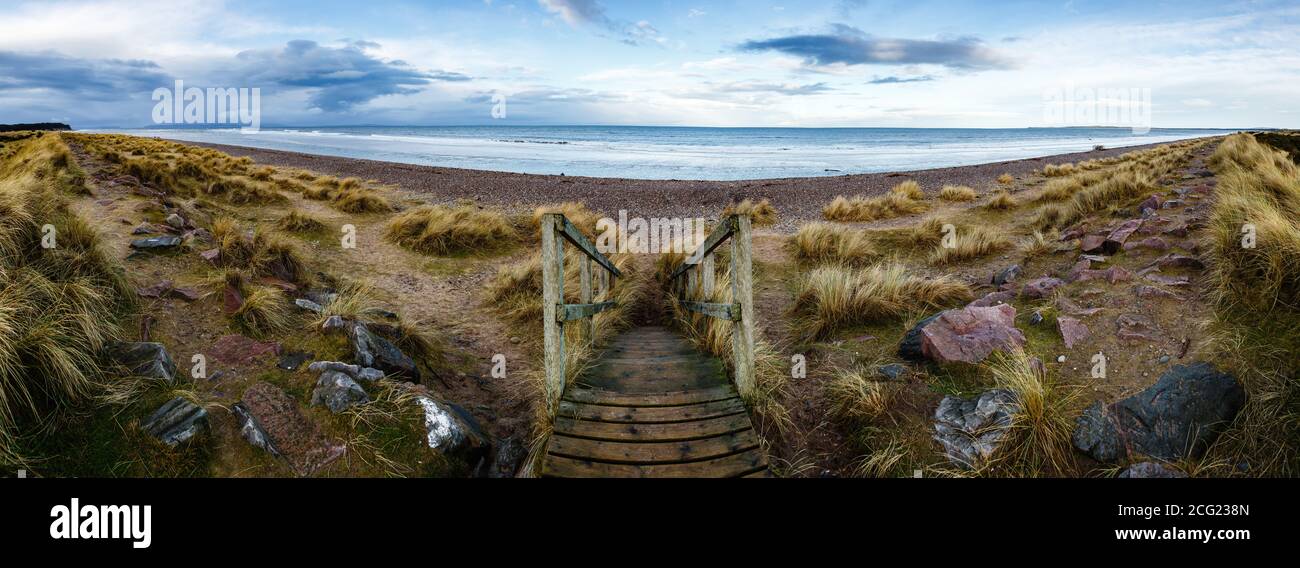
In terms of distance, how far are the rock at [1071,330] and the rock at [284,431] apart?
605 cm

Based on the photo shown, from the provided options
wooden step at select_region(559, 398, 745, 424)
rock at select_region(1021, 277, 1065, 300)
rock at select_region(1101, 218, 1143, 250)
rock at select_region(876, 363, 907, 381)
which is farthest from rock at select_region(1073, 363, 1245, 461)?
rock at select_region(1101, 218, 1143, 250)

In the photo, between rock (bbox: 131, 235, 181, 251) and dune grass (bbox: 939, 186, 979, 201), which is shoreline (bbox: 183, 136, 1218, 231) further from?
rock (bbox: 131, 235, 181, 251)

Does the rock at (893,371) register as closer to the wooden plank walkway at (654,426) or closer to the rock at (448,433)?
the wooden plank walkway at (654,426)

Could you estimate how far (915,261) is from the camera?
1055 cm

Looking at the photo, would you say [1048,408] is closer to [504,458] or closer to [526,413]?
[504,458]

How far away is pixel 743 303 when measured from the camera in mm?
4660

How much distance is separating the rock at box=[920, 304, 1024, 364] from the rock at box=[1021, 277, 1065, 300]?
962 millimetres

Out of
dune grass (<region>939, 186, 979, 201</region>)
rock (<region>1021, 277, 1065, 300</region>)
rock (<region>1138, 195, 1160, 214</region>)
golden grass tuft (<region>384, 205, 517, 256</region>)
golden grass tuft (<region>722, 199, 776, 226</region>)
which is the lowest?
rock (<region>1021, 277, 1065, 300</region>)

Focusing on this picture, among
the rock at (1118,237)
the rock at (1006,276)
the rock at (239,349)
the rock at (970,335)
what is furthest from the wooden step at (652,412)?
the rock at (1118,237)

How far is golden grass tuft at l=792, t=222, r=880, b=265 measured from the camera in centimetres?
1058

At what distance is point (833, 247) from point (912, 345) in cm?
596

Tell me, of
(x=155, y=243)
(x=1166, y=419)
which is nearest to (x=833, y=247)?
(x=1166, y=419)

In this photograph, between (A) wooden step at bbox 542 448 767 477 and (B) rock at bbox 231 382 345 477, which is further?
(B) rock at bbox 231 382 345 477

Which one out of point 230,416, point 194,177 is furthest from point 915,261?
point 194,177
